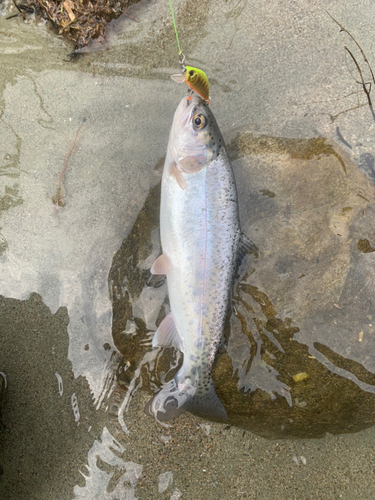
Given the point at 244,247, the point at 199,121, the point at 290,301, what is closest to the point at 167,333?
the point at 244,247

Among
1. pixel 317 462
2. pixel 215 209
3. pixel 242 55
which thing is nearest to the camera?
pixel 215 209

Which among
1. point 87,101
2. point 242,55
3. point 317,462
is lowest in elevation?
point 317,462

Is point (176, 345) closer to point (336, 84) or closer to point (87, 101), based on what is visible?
point (87, 101)

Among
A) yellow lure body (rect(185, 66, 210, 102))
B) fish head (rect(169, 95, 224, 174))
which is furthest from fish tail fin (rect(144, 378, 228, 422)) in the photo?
yellow lure body (rect(185, 66, 210, 102))

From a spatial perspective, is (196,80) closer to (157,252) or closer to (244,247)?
(244,247)

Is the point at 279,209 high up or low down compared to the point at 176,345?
up

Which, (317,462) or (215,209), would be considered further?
(317,462)

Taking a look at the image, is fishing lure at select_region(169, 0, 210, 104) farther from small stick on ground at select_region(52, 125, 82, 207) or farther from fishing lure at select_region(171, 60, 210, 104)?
small stick on ground at select_region(52, 125, 82, 207)

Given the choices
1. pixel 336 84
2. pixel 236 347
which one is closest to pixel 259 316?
pixel 236 347
